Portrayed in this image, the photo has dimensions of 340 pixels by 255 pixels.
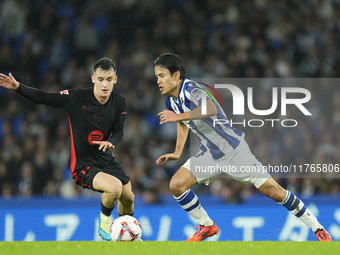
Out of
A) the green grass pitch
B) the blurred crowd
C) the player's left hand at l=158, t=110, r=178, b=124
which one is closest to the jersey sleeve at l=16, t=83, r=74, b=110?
the player's left hand at l=158, t=110, r=178, b=124

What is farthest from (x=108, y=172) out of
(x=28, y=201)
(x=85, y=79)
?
(x=85, y=79)

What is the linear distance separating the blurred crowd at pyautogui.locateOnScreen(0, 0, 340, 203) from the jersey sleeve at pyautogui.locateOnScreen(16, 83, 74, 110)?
2786 mm

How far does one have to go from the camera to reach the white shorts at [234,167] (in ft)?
16.5

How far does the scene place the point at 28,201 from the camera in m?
6.72

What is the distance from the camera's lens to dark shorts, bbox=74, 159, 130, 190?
5203mm

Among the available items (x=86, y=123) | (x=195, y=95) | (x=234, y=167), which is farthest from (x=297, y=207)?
(x=86, y=123)

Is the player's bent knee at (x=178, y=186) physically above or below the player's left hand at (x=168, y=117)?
below

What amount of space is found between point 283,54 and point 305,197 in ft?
12.4

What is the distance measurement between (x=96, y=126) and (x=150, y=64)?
4634 millimetres

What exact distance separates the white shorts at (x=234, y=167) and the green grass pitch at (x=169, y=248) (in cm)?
92

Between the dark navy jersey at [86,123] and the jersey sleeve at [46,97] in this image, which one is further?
the dark navy jersey at [86,123]

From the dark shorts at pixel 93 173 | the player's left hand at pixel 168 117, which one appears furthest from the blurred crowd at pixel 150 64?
the player's left hand at pixel 168 117

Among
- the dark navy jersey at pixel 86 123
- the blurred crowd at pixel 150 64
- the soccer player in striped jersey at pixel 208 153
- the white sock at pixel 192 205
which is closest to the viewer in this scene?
the soccer player in striped jersey at pixel 208 153

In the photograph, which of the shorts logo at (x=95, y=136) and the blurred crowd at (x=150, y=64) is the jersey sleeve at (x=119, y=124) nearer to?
the shorts logo at (x=95, y=136)
